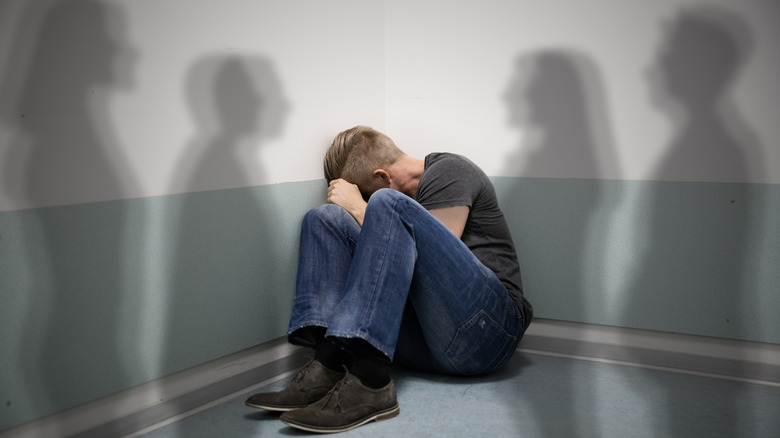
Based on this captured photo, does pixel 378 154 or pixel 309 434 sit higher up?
pixel 378 154

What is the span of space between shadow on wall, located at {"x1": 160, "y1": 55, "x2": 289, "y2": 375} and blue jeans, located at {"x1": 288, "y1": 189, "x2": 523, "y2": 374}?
0.58 ft

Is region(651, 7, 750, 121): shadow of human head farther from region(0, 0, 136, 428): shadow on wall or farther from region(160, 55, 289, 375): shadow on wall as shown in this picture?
region(0, 0, 136, 428): shadow on wall

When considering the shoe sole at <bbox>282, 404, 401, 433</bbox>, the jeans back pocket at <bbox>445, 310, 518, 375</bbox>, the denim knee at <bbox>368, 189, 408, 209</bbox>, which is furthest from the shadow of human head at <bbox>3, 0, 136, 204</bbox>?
the jeans back pocket at <bbox>445, 310, 518, 375</bbox>

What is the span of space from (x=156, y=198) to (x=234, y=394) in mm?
640

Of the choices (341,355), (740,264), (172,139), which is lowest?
(341,355)

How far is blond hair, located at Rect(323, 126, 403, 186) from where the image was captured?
2.17 meters

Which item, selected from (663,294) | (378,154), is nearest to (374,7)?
(378,154)

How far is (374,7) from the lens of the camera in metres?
2.48

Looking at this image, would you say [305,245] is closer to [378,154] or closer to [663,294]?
[378,154]

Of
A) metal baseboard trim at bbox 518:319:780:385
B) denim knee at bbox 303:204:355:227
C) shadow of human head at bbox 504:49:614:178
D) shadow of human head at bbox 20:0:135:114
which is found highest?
shadow of human head at bbox 20:0:135:114

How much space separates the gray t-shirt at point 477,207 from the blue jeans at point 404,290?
12cm

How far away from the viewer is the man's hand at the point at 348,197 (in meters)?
2.09

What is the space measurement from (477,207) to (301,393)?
75cm

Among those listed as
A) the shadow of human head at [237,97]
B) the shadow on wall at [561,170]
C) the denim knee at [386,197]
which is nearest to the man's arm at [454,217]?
the denim knee at [386,197]
